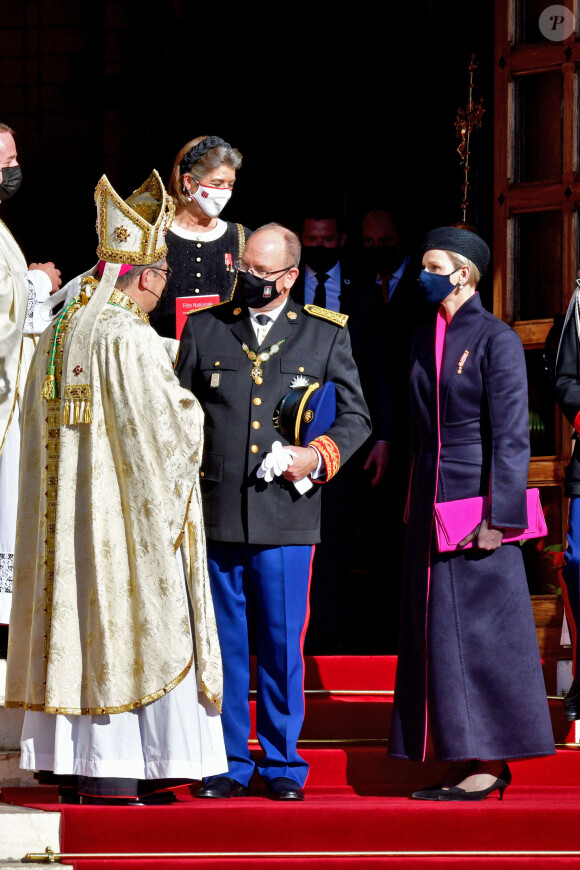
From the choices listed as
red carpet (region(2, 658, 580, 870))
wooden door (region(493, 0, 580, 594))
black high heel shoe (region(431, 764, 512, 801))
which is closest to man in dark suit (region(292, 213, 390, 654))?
wooden door (region(493, 0, 580, 594))

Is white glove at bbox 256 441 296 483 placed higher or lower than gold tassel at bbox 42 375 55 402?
lower

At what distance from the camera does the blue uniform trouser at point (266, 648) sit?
552 cm

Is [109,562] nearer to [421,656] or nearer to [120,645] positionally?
[120,645]

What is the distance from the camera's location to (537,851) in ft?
17.3

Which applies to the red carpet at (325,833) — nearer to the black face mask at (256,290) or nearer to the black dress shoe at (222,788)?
the black dress shoe at (222,788)

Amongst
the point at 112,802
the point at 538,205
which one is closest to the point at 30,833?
the point at 112,802

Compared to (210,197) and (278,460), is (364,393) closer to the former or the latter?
(210,197)

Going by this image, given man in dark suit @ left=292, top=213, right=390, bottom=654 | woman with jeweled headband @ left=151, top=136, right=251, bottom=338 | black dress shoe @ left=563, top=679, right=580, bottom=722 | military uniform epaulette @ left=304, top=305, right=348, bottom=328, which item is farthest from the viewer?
man in dark suit @ left=292, top=213, right=390, bottom=654

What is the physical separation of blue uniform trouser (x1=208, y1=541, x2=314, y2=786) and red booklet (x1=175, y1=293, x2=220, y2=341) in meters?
0.97

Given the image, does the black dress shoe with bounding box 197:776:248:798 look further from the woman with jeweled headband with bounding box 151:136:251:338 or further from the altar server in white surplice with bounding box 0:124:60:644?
the woman with jeweled headband with bounding box 151:136:251:338

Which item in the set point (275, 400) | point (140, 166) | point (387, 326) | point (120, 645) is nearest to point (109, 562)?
point (120, 645)

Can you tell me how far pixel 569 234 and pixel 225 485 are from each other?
2389 millimetres

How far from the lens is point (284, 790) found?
539 cm

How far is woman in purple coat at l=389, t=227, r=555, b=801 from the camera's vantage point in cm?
556
